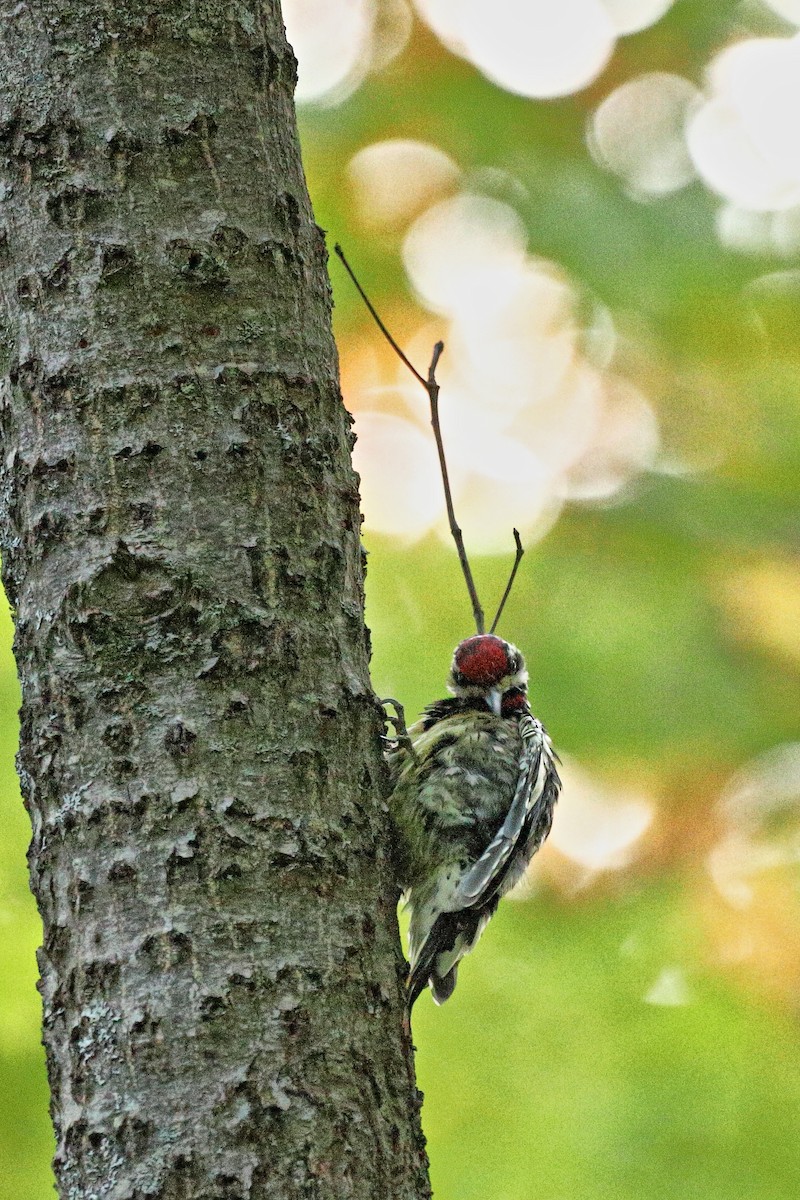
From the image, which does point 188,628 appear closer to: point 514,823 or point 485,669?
point 514,823

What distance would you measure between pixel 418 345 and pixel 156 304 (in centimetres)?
306

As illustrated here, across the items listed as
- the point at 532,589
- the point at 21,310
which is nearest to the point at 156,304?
the point at 21,310

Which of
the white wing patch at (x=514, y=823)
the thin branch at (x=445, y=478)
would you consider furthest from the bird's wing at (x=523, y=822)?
the thin branch at (x=445, y=478)

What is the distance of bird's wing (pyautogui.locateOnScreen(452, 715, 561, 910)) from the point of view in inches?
120

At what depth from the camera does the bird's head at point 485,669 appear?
3580 millimetres

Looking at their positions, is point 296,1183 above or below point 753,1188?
below

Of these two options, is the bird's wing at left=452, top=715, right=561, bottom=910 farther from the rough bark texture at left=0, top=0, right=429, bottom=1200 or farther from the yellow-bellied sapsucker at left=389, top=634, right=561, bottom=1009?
the rough bark texture at left=0, top=0, right=429, bottom=1200

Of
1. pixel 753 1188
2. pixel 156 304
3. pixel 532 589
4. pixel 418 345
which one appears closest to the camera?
pixel 156 304

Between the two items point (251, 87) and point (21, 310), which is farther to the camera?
point (251, 87)

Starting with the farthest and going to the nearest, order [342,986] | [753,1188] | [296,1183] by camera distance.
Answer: [753,1188], [342,986], [296,1183]

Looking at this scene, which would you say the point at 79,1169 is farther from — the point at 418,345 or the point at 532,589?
the point at 418,345

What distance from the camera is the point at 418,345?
4.91 metres

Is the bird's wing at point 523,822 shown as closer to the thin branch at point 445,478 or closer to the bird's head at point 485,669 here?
the bird's head at point 485,669

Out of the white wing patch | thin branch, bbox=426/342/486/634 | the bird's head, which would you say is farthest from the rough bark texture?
the bird's head
